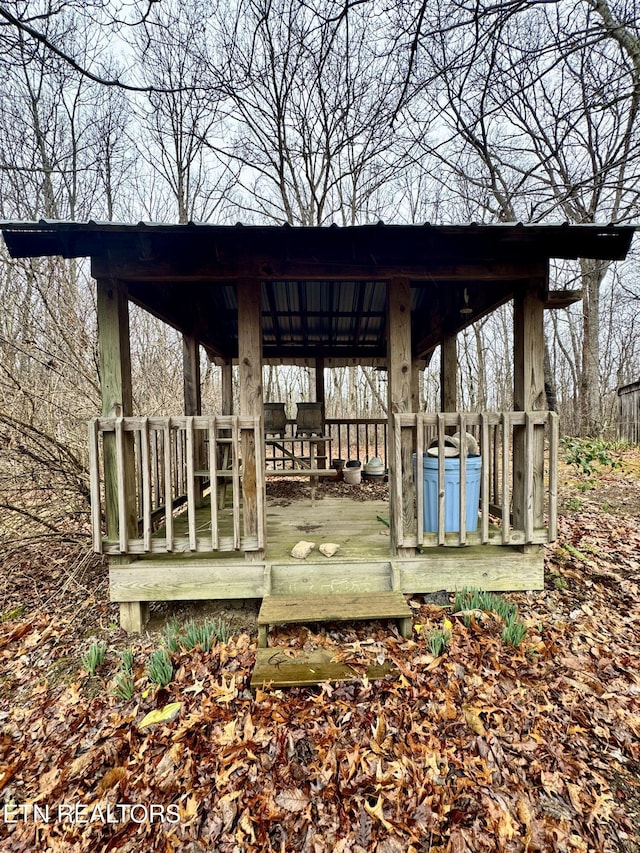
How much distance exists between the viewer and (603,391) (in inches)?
625

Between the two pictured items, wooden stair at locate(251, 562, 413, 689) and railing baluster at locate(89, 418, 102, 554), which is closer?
wooden stair at locate(251, 562, 413, 689)

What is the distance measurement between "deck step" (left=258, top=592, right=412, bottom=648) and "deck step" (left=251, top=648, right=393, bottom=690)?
19 cm

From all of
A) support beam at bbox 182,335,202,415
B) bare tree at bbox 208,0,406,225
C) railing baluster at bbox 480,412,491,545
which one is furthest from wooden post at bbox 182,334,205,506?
bare tree at bbox 208,0,406,225

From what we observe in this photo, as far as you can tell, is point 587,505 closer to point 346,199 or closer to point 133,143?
point 346,199

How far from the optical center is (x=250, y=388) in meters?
3.05

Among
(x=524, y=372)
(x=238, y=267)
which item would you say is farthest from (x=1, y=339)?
(x=524, y=372)

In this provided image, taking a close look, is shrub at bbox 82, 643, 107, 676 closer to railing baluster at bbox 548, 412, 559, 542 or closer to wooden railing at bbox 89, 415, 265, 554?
wooden railing at bbox 89, 415, 265, 554

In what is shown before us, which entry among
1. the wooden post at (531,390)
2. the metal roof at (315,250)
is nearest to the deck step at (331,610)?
the wooden post at (531,390)

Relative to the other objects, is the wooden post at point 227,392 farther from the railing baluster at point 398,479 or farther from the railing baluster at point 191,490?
the railing baluster at point 398,479

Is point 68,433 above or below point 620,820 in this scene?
above

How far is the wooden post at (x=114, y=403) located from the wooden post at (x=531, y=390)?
322 cm

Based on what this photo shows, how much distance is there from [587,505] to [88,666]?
677cm

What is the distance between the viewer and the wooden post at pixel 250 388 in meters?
3.04

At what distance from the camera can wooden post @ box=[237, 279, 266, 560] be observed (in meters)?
3.04
